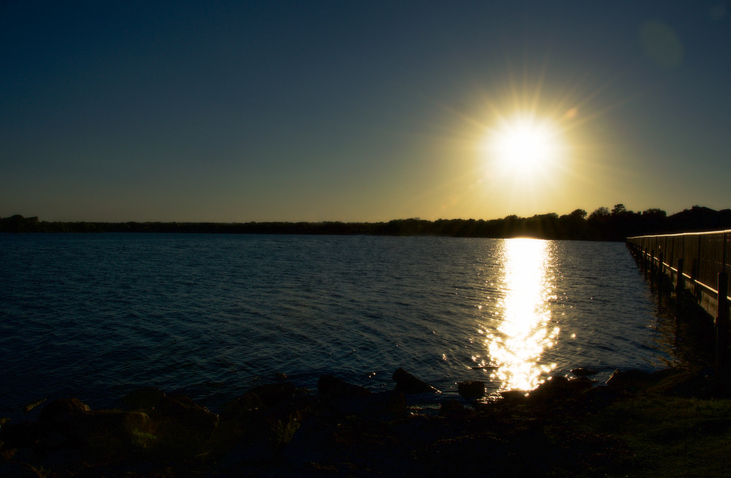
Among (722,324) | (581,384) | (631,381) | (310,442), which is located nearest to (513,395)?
(581,384)

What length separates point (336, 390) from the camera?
39.2 feet

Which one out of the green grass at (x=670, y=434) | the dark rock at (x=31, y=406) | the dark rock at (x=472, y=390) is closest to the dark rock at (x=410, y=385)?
the dark rock at (x=472, y=390)

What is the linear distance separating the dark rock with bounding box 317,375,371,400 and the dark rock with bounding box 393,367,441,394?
1.05 meters

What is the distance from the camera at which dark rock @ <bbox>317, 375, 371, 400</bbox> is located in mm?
11688

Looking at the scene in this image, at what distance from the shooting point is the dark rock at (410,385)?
40.5 feet

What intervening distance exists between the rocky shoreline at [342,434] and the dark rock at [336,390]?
4 centimetres

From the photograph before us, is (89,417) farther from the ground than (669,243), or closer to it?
closer to it

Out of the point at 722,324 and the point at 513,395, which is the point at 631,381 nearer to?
the point at 722,324

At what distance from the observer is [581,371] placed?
14.1 metres

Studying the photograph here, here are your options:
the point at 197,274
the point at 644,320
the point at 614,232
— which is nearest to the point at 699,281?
the point at 644,320

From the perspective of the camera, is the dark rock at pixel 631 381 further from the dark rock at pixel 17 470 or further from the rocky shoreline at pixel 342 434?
the dark rock at pixel 17 470

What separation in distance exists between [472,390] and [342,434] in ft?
14.6

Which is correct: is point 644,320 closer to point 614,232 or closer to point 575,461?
point 575,461

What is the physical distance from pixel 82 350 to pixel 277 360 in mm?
7881
